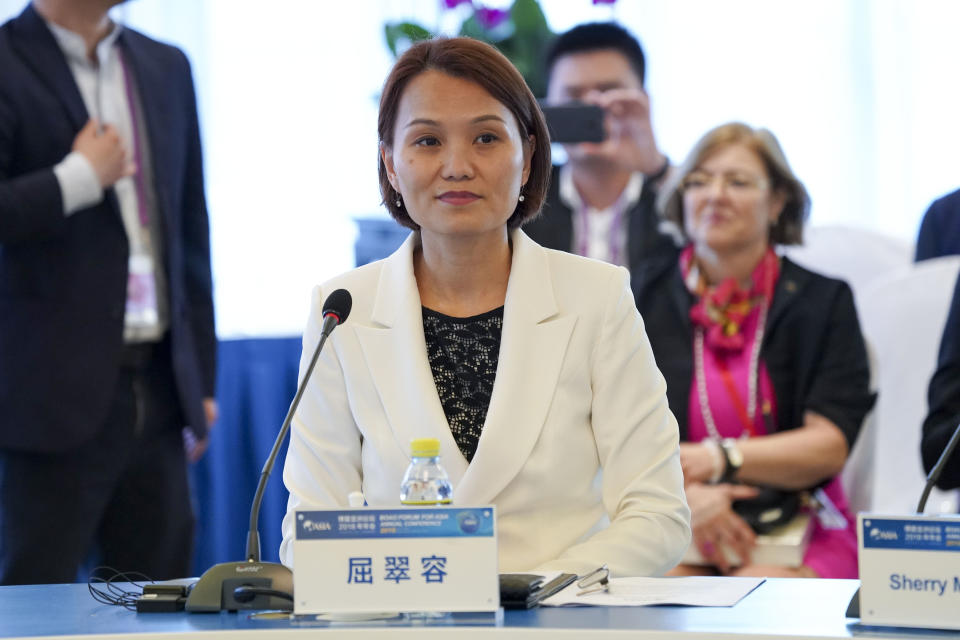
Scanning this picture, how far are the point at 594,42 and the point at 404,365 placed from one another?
6.48ft

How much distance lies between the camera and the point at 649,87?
16.0 feet

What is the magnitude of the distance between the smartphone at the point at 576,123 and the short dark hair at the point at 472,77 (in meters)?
1.24

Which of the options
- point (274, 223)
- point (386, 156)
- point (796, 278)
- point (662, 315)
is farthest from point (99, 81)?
point (274, 223)

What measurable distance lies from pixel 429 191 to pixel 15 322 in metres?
1.12

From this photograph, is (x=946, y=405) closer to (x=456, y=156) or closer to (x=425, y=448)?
(x=456, y=156)

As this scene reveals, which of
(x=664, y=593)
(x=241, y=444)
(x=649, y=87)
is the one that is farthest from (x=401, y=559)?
(x=649, y=87)

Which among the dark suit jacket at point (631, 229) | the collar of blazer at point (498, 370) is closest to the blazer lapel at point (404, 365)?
the collar of blazer at point (498, 370)

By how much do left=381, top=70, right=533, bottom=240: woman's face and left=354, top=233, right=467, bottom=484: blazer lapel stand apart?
13 centimetres

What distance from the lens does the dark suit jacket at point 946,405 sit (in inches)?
78.7

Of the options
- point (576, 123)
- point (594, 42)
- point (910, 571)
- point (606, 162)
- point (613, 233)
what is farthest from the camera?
point (594, 42)

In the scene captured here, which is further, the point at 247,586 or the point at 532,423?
the point at 532,423

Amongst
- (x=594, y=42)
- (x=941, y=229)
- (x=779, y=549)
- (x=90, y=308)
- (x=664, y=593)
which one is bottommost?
(x=779, y=549)

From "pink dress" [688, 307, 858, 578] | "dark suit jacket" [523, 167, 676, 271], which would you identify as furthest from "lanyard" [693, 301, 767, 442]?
"dark suit jacket" [523, 167, 676, 271]

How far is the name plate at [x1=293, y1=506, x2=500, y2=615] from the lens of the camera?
1.22 m
